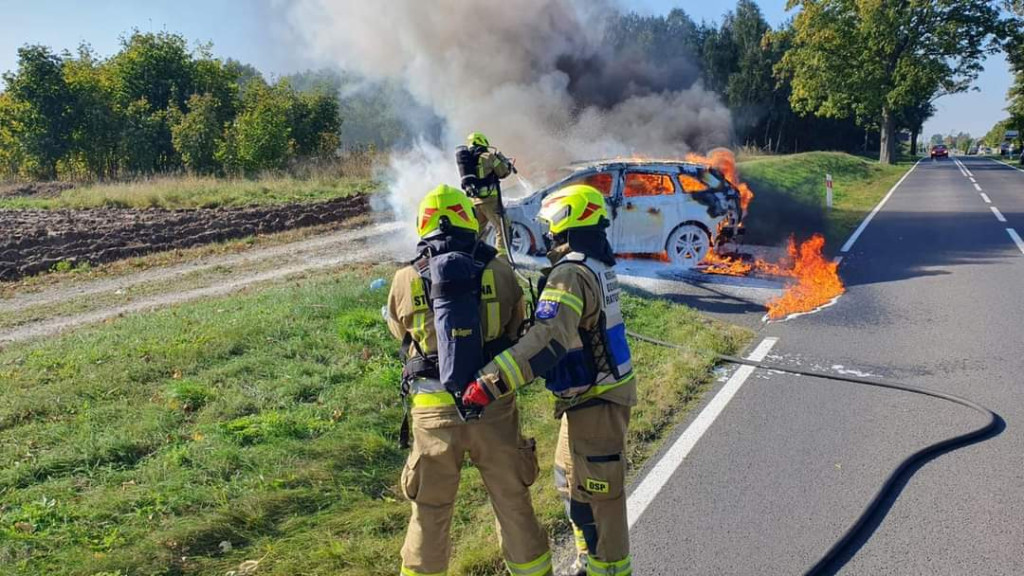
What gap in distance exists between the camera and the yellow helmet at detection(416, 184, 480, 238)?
2.95 meters

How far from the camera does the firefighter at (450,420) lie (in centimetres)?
285

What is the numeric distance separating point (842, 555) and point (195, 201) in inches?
734

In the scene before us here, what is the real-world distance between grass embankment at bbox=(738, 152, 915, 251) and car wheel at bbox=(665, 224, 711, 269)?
3072mm

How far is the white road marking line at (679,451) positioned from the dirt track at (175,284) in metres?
6.86

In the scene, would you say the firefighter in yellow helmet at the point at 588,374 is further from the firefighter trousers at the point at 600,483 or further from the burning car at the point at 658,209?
the burning car at the point at 658,209

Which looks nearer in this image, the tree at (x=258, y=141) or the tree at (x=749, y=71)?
the tree at (x=258, y=141)

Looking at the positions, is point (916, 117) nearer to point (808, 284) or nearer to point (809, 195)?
point (809, 195)

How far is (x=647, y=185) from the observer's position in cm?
1040

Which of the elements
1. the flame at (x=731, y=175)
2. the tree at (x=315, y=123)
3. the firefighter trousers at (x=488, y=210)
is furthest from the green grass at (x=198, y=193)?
the firefighter trousers at (x=488, y=210)

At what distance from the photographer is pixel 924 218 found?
1638 centimetres

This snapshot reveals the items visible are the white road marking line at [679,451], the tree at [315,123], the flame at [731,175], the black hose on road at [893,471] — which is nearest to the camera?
the black hose on road at [893,471]

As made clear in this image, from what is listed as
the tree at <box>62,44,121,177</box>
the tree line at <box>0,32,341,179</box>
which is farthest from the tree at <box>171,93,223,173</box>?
the tree at <box>62,44,121,177</box>

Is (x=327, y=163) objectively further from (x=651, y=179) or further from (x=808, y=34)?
(x=808, y=34)

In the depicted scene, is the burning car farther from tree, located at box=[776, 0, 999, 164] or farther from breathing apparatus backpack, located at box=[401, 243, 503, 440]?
tree, located at box=[776, 0, 999, 164]
